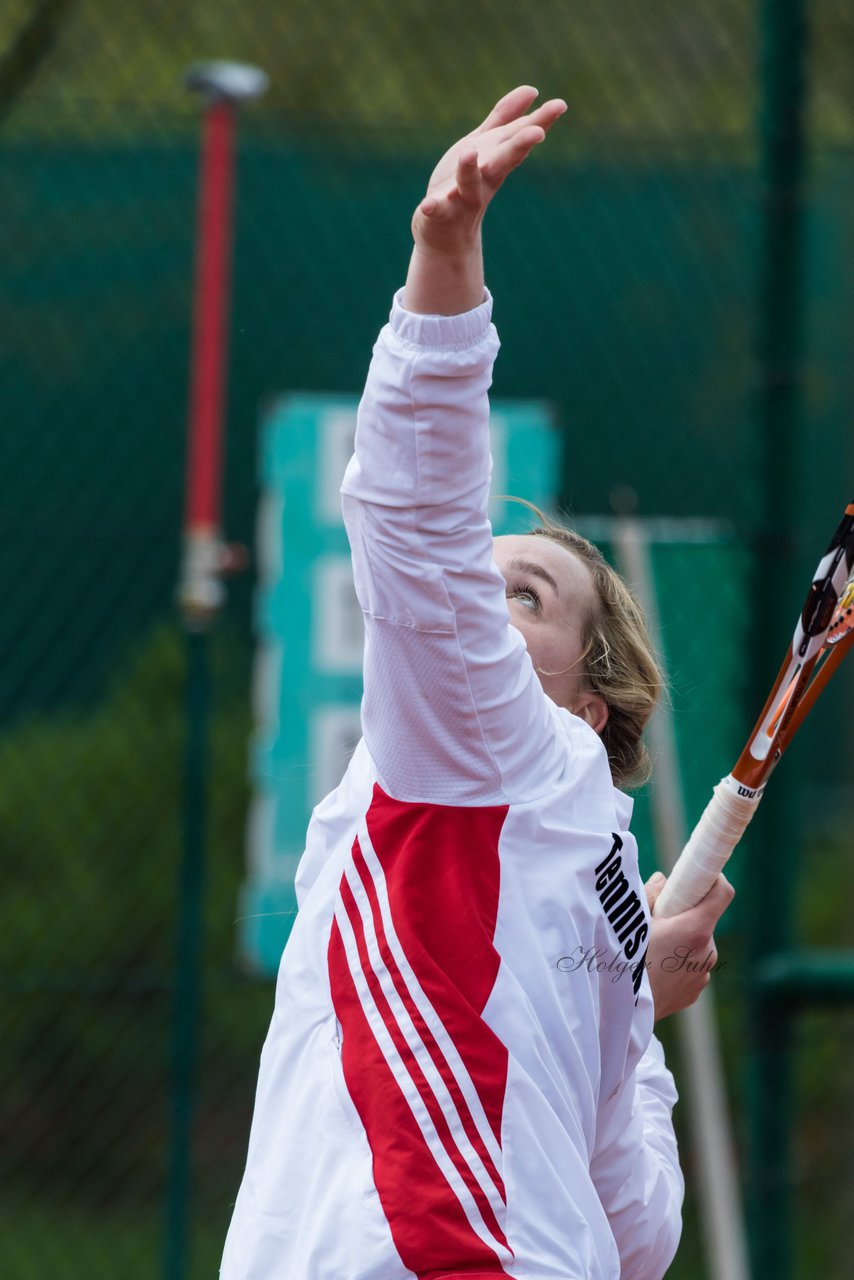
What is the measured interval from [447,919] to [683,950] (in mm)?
418

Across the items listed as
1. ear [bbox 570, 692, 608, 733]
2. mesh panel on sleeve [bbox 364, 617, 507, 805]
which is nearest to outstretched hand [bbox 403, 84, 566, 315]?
mesh panel on sleeve [bbox 364, 617, 507, 805]

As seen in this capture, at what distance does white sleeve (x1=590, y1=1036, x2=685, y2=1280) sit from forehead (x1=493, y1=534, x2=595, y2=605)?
1.49 ft

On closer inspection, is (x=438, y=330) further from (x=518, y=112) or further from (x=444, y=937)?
(x=444, y=937)

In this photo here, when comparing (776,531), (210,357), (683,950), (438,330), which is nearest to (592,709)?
(683,950)

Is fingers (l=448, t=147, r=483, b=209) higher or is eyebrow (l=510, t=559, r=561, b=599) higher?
fingers (l=448, t=147, r=483, b=209)

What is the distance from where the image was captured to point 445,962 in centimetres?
145

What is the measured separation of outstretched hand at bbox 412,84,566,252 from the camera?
1.28m

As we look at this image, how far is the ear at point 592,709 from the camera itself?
67.4 inches

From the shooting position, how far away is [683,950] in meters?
1.77

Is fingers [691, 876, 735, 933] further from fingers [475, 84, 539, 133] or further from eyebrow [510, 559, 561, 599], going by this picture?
fingers [475, 84, 539, 133]

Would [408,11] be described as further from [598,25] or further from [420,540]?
[420,540]

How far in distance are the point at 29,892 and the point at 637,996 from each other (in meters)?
2.58

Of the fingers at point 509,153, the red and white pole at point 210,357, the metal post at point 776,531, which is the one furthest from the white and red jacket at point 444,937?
the red and white pole at point 210,357

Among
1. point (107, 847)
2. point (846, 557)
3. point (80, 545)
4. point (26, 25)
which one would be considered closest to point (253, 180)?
point (26, 25)
